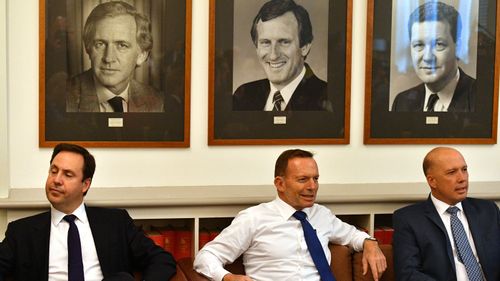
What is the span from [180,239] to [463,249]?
153 cm

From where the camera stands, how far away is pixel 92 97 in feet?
13.8

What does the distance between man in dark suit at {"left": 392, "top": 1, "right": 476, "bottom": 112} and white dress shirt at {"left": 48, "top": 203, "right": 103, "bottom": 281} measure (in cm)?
204

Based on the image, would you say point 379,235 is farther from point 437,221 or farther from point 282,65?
point 282,65

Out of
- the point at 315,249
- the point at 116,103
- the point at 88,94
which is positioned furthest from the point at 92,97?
the point at 315,249

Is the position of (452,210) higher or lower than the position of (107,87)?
lower

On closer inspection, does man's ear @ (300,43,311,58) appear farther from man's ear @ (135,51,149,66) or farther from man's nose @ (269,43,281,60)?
man's ear @ (135,51,149,66)

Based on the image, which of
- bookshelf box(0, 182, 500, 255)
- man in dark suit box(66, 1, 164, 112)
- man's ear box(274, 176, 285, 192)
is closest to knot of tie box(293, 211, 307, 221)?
man's ear box(274, 176, 285, 192)

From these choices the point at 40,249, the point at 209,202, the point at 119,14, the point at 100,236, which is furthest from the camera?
the point at 119,14

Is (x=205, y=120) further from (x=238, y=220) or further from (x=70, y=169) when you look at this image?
(x=70, y=169)

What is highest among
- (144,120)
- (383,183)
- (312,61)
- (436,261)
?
(312,61)

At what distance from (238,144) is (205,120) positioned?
24cm

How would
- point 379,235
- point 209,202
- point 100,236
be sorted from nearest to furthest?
point 100,236 < point 209,202 < point 379,235

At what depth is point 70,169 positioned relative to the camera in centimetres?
355

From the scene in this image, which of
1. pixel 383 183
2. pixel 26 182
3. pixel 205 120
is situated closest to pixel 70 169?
pixel 26 182
